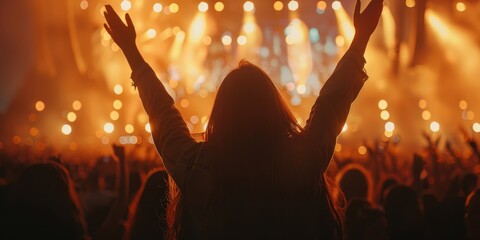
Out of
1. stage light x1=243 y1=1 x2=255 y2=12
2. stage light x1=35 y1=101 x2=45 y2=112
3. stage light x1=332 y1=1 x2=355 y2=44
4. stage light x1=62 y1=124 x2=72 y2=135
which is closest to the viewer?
stage light x1=332 y1=1 x2=355 y2=44

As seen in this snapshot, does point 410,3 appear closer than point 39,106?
Yes

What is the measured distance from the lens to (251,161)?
1.99 metres

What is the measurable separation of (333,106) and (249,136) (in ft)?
0.99

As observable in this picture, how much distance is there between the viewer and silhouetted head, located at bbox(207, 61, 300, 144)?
6.63 ft

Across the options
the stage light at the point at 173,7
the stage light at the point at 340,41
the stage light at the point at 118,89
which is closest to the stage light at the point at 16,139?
the stage light at the point at 118,89

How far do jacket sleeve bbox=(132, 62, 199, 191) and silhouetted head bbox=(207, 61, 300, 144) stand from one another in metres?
0.09

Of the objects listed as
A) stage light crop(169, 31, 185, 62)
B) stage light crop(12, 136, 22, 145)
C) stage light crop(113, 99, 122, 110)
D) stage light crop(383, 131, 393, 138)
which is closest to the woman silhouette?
stage light crop(169, 31, 185, 62)

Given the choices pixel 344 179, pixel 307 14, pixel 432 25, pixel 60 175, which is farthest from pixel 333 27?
pixel 60 175

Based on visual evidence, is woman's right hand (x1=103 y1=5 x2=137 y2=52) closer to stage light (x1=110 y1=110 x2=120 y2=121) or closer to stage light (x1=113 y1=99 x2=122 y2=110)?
stage light (x1=113 y1=99 x2=122 y2=110)

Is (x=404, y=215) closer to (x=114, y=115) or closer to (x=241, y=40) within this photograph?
(x=241, y=40)

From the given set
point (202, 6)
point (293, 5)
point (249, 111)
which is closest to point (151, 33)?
point (202, 6)

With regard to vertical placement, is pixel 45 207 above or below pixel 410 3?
below

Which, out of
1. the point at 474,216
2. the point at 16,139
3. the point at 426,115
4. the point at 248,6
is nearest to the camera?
the point at 474,216

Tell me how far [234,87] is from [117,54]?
73.9 feet
